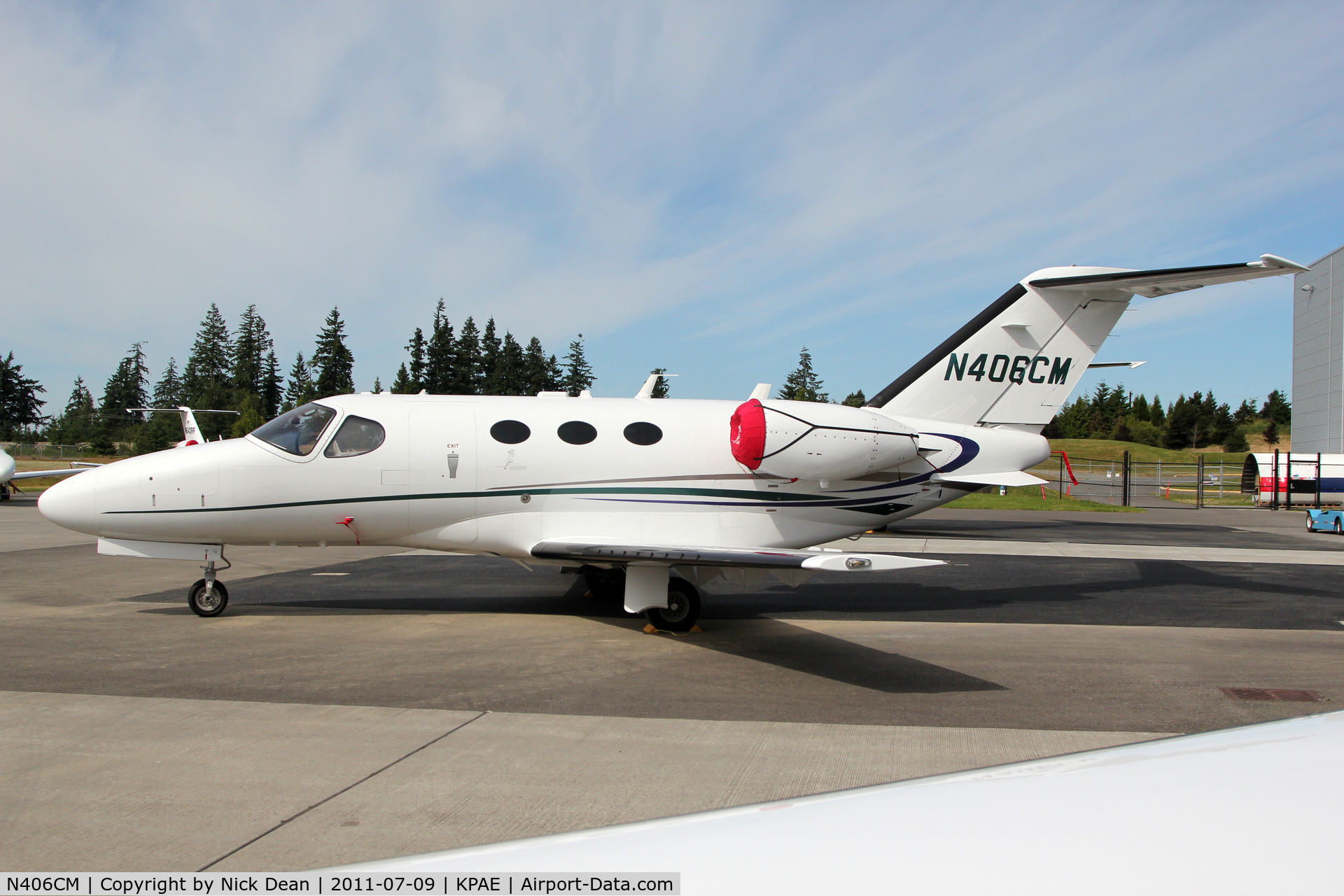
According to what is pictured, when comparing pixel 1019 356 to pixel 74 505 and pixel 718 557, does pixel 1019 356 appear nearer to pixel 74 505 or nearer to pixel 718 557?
pixel 718 557

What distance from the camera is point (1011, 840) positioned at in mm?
1314

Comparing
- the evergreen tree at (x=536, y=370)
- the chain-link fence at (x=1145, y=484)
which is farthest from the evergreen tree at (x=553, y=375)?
the chain-link fence at (x=1145, y=484)

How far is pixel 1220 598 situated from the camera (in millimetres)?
11492

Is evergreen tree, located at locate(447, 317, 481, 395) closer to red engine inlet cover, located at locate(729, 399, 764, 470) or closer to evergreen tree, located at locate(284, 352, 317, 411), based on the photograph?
evergreen tree, located at locate(284, 352, 317, 411)

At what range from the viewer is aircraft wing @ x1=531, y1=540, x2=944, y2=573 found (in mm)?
6047

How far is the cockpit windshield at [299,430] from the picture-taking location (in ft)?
30.1

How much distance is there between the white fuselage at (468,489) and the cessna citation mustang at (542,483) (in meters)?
0.02

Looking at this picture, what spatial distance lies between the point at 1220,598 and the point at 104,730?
42.8 ft

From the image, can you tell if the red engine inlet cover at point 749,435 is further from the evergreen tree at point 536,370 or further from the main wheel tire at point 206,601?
the evergreen tree at point 536,370

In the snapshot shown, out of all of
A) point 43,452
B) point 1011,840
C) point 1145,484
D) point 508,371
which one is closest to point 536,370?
point 508,371

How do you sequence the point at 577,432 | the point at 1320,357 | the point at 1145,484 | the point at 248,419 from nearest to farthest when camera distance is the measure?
1. the point at 577,432
2. the point at 1320,357
3. the point at 1145,484
4. the point at 248,419

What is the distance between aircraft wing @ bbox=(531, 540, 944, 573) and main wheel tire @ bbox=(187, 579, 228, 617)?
3.73 metres

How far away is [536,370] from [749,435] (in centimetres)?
7578

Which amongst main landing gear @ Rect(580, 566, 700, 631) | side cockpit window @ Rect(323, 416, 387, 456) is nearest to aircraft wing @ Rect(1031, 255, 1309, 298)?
main landing gear @ Rect(580, 566, 700, 631)
